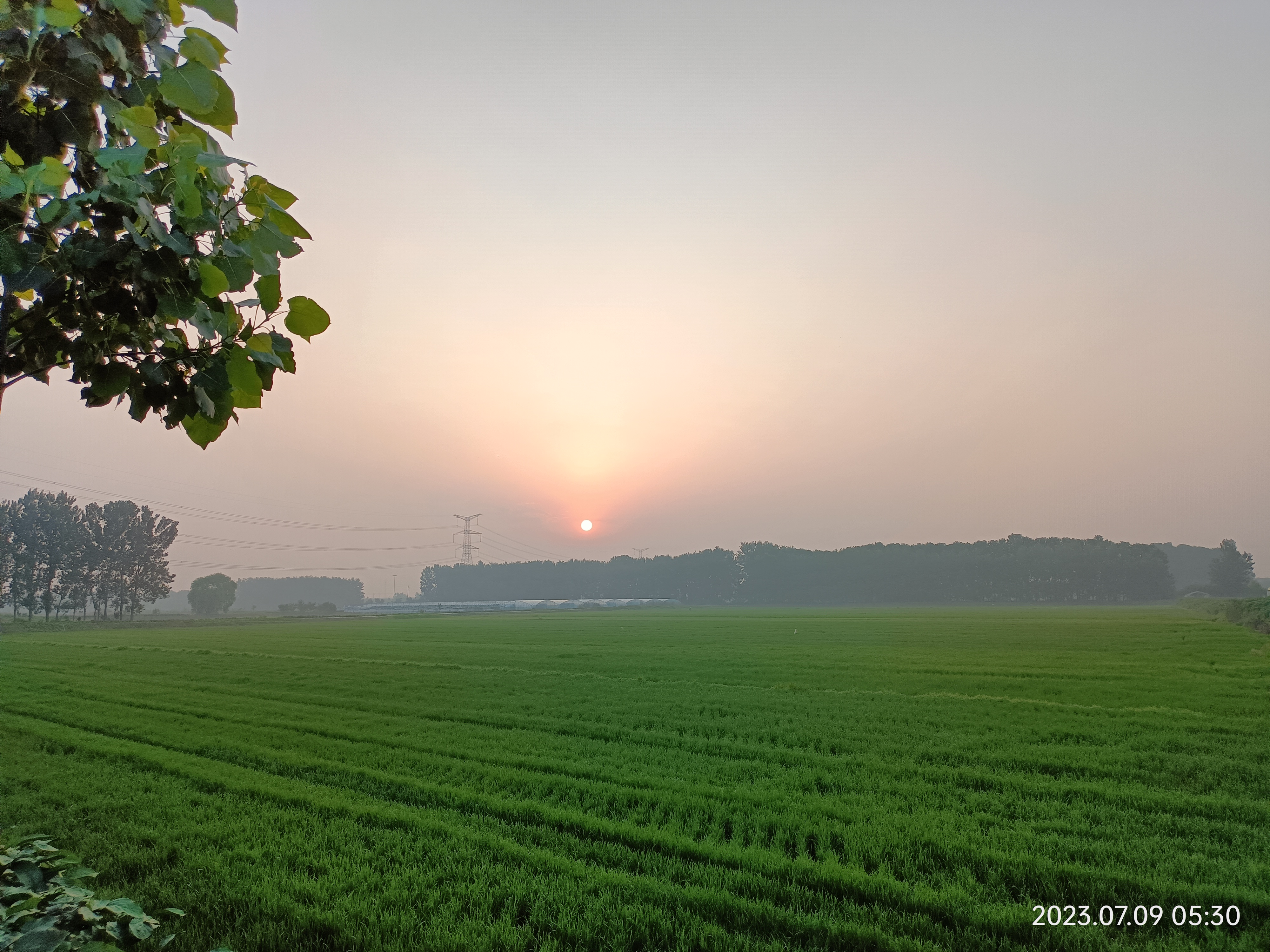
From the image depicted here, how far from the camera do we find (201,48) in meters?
2.09

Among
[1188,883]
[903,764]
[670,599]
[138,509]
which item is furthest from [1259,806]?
[670,599]

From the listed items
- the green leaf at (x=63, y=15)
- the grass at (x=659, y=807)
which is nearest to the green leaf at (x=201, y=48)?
the green leaf at (x=63, y=15)

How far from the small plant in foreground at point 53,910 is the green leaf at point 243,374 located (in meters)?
2.39

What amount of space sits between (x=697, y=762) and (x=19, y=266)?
10.9 meters

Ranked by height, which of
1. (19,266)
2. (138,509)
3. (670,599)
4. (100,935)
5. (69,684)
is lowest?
(670,599)

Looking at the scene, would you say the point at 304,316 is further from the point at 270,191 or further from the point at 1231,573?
the point at 1231,573

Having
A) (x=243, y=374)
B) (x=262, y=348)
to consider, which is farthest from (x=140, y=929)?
(x=262, y=348)

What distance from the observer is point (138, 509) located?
349 feet

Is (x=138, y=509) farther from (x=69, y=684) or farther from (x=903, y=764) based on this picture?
(x=903, y=764)

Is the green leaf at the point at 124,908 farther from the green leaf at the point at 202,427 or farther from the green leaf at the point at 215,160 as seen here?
the green leaf at the point at 215,160

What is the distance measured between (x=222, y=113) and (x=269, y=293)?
69 cm

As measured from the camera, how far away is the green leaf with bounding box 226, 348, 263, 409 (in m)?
2.13

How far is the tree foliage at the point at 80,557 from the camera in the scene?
3521 inches

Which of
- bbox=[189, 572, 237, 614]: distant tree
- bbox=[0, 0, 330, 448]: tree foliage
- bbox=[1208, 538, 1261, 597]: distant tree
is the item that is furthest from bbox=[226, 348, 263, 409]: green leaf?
bbox=[1208, 538, 1261, 597]: distant tree
